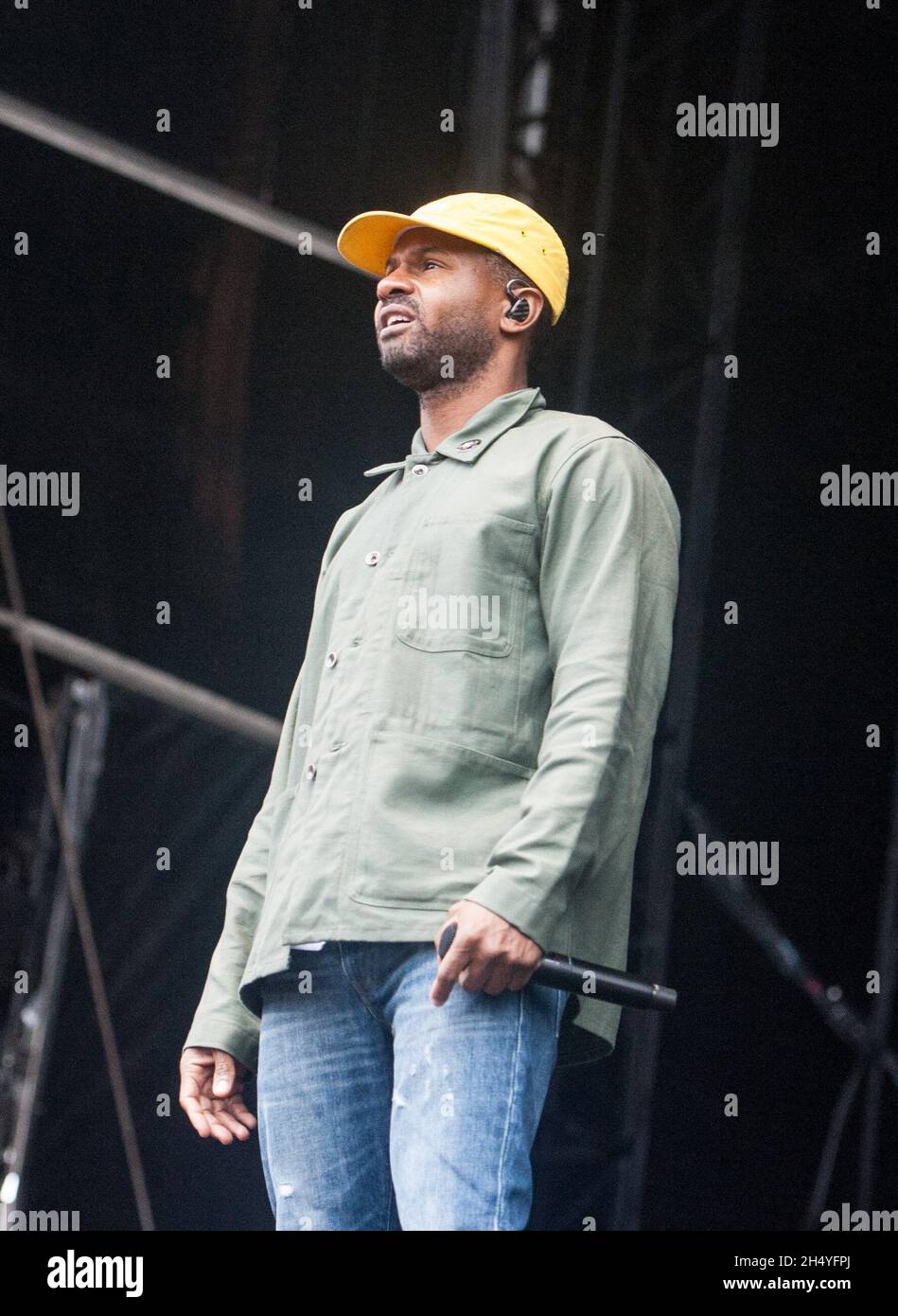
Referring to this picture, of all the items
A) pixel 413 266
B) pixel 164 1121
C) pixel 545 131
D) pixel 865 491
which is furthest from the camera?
pixel 865 491

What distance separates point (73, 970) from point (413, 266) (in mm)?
1514

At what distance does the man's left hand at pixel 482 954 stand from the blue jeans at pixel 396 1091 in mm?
52

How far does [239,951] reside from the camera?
2.18 meters

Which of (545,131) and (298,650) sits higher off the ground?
(545,131)

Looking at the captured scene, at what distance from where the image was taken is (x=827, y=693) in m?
4.14

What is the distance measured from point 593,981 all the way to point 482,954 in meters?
0.16

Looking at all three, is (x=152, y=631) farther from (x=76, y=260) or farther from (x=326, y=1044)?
(x=326, y=1044)

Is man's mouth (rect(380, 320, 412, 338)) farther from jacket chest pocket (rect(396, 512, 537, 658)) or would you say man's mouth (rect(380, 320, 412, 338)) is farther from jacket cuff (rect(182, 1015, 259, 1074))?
jacket cuff (rect(182, 1015, 259, 1074))

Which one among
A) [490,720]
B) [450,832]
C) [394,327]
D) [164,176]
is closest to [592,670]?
[490,720]

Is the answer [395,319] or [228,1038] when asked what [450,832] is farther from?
[395,319]

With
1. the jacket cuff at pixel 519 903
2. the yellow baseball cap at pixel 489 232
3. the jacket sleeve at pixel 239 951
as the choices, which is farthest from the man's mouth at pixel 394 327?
the jacket cuff at pixel 519 903

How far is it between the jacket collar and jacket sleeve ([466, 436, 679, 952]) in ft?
0.45
